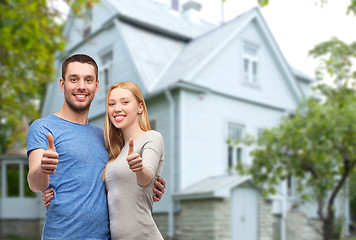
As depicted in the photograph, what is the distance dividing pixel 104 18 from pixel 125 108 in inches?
611

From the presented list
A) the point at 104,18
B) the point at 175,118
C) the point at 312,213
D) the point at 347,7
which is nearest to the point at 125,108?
the point at 347,7

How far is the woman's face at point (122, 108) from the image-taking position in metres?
2.25

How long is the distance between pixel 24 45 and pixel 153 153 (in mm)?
6927

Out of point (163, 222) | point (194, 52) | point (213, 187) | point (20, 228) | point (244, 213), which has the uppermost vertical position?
point (194, 52)

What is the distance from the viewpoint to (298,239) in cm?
1711

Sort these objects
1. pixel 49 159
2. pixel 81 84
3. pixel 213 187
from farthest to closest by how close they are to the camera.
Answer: pixel 213 187, pixel 81 84, pixel 49 159

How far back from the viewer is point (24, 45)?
8305 millimetres

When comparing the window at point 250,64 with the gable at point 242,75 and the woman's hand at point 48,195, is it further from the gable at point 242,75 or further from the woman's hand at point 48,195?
the woman's hand at point 48,195

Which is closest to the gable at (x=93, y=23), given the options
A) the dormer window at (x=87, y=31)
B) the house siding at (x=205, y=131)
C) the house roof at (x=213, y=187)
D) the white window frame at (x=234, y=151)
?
the dormer window at (x=87, y=31)

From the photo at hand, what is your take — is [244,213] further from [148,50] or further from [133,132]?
[133,132]

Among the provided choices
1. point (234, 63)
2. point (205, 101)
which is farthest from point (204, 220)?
point (234, 63)

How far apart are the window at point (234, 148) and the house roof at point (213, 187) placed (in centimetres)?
143

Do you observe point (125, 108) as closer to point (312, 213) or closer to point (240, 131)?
point (240, 131)

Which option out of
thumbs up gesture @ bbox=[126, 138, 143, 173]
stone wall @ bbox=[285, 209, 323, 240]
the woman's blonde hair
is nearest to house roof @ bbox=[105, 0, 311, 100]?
stone wall @ bbox=[285, 209, 323, 240]
